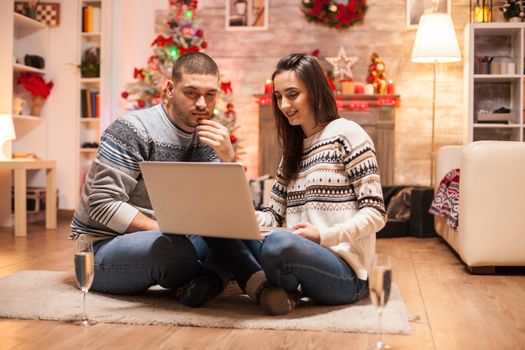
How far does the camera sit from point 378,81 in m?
6.08

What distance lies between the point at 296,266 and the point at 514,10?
14.5 ft

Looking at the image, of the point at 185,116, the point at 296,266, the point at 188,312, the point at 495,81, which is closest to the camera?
the point at 296,266

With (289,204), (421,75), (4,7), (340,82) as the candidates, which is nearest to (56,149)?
(4,7)

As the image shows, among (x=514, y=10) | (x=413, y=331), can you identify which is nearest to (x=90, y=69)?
(x=514, y=10)

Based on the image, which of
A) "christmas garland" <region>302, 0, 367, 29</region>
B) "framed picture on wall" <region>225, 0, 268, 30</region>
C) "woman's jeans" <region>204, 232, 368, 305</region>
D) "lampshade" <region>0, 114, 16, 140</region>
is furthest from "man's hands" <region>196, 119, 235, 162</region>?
"framed picture on wall" <region>225, 0, 268, 30</region>

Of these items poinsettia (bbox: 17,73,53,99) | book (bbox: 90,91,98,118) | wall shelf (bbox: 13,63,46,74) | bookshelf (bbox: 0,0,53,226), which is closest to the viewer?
wall shelf (bbox: 13,63,46,74)

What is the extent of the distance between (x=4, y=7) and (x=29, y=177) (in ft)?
4.98

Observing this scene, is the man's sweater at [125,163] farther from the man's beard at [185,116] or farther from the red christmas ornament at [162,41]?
the red christmas ornament at [162,41]

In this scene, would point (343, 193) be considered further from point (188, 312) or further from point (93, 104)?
point (93, 104)

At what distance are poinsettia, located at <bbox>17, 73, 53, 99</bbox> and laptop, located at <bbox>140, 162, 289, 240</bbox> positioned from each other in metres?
4.32

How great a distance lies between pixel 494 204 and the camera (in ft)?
10.9

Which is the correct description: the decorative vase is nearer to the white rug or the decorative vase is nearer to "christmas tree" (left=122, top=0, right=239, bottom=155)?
"christmas tree" (left=122, top=0, right=239, bottom=155)

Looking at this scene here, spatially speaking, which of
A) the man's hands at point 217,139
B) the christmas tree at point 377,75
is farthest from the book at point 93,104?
the man's hands at point 217,139

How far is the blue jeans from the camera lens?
2.39 meters
